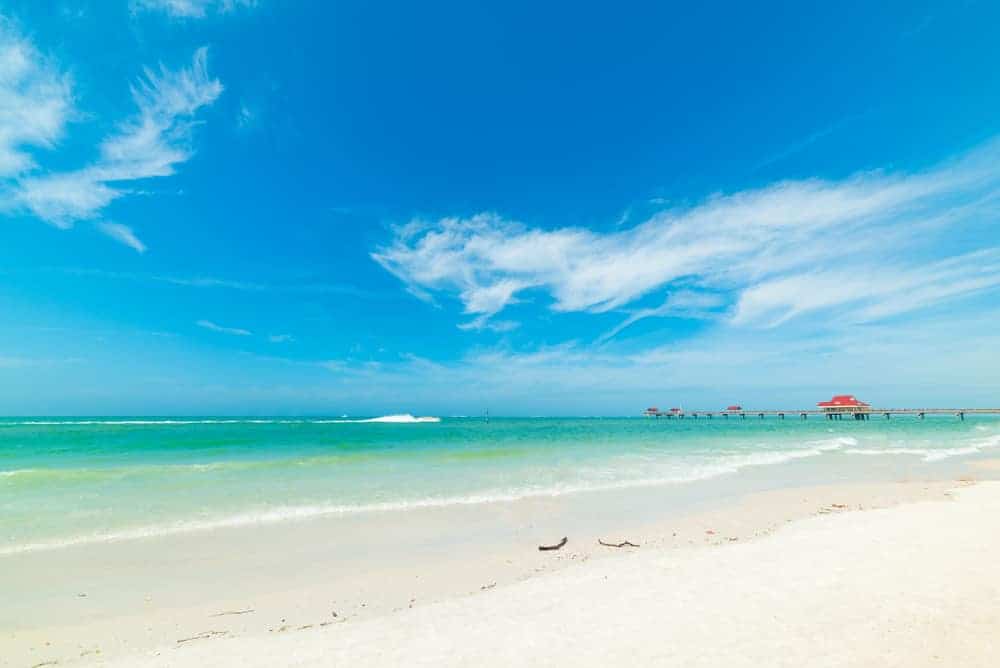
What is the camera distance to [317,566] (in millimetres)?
7219

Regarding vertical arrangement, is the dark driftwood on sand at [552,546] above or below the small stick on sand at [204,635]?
above

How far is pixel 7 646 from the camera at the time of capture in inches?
196

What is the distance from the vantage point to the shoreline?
17.4ft

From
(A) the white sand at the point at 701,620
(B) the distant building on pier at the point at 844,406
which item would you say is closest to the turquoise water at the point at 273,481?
(A) the white sand at the point at 701,620

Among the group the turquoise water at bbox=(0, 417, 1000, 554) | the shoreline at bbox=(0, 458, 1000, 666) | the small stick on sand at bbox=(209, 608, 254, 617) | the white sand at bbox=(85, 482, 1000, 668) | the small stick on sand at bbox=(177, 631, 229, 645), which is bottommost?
the small stick on sand at bbox=(177, 631, 229, 645)

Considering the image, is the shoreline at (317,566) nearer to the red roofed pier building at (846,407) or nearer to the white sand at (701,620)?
the white sand at (701,620)

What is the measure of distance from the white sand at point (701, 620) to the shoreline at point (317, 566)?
0.47 metres

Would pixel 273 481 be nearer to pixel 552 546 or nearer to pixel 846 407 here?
pixel 552 546

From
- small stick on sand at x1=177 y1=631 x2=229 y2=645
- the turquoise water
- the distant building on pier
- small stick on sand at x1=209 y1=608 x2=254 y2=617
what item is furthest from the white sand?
the distant building on pier

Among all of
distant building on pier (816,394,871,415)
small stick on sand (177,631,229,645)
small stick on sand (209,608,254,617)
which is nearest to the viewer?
small stick on sand (177,631,229,645)

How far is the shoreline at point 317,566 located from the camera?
5.29 m

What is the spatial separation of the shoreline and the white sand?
47 centimetres

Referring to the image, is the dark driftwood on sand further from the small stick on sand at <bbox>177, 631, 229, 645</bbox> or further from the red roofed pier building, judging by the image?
the red roofed pier building

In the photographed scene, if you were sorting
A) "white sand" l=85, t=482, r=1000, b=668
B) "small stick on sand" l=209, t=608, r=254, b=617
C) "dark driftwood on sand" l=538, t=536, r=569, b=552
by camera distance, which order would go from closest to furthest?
"white sand" l=85, t=482, r=1000, b=668, "small stick on sand" l=209, t=608, r=254, b=617, "dark driftwood on sand" l=538, t=536, r=569, b=552
